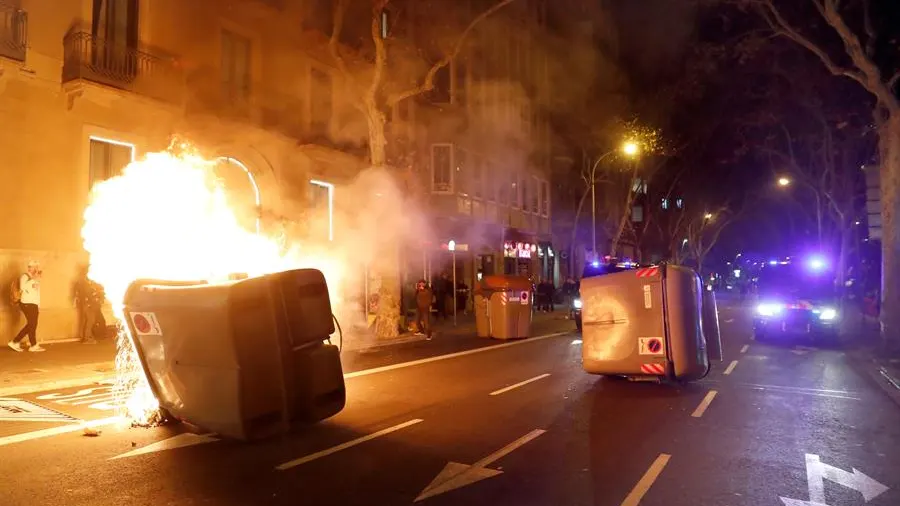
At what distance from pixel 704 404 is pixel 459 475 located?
3892mm

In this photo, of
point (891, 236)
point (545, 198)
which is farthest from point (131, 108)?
point (545, 198)

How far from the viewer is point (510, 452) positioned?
17.0 ft

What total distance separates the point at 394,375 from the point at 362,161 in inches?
392

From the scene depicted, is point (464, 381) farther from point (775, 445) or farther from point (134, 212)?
point (134, 212)

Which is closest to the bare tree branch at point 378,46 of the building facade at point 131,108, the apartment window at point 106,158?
the building facade at point 131,108

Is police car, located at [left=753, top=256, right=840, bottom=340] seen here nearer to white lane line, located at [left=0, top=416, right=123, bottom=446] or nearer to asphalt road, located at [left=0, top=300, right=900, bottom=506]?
asphalt road, located at [left=0, top=300, right=900, bottom=506]

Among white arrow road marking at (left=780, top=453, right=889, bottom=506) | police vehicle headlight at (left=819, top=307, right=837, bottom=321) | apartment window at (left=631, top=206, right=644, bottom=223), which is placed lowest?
white arrow road marking at (left=780, top=453, right=889, bottom=506)

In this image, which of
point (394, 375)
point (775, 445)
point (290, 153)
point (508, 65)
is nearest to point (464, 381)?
point (394, 375)

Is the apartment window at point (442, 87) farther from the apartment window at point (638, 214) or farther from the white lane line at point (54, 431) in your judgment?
the apartment window at point (638, 214)

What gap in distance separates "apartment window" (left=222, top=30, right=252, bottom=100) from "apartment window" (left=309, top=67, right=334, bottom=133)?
7.02ft

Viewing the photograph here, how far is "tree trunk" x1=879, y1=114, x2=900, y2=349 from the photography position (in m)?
12.6

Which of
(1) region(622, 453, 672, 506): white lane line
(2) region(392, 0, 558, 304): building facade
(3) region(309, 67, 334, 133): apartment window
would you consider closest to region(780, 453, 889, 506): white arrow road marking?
(1) region(622, 453, 672, 506): white lane line

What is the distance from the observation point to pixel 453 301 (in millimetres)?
20297

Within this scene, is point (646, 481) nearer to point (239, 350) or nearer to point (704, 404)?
point (704, 404)
